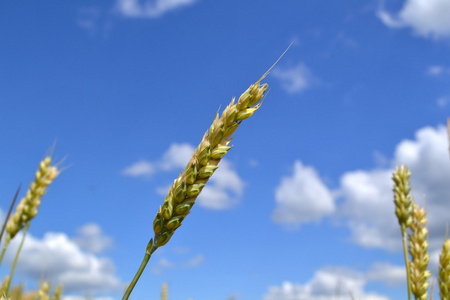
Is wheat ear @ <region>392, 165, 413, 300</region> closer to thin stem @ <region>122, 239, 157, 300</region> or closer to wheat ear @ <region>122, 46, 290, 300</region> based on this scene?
wheat ear @ <region>122, 46, 290, 300</region>

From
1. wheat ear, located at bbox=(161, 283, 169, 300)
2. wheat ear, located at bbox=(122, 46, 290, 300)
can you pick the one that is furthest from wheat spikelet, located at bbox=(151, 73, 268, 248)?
wheat ear, located at bbox=(161, 283, 169, 300)

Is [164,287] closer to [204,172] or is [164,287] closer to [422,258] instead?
[422,258]

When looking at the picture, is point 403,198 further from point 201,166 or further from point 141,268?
point 141,268

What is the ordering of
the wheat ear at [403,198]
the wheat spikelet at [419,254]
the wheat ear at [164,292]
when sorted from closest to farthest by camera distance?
the wheat spikelet at [419,254], the wheat ear at [403,198], the wheat ear at [164,292]

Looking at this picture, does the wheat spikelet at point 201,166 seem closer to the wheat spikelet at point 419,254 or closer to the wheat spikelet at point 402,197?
the wheat spikelet at point 419,254

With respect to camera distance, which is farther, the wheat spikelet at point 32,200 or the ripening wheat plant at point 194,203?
the wheat spikelet at point 32,200

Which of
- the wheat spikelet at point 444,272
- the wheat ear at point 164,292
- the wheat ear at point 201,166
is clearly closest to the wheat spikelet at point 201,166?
the wheat ear at point 201,166

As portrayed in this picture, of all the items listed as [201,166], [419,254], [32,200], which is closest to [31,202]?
[32,200]

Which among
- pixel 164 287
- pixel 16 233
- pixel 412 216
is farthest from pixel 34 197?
pixel 164 287
